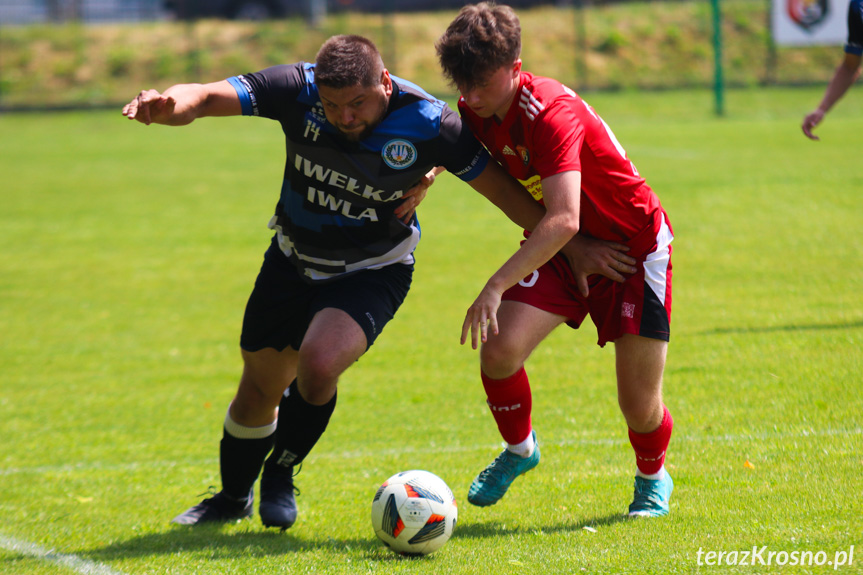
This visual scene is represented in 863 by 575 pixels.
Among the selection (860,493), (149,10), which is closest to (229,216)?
(860,493)

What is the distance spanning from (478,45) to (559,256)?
109 cm

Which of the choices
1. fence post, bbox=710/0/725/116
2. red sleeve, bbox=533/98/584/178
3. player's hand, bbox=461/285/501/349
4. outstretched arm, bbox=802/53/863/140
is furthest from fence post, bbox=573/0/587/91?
player's hand, bbox=461/285/501/349

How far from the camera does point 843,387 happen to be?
5980mm

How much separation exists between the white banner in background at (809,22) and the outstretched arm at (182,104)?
84.5 feet

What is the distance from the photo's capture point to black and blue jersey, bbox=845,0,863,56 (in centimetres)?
713

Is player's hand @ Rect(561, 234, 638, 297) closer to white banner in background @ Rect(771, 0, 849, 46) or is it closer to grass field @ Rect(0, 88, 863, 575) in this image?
grass field @ Rect(0, 88, 863, 575)

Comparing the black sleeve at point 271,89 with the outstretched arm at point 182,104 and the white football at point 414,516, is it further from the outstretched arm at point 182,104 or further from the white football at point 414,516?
the white football at point 414,516

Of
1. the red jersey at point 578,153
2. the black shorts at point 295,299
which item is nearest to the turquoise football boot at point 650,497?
the red jersey at point 578,153

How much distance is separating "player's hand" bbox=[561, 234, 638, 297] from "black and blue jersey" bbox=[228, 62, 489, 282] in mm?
567

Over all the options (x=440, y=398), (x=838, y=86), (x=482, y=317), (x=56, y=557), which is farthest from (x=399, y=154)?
(x=838, y=86)

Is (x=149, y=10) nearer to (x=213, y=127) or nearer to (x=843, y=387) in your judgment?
(x=213, y=127)

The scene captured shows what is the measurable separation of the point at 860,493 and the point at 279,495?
2.60 meters

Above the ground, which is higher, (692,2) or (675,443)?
(675,443)

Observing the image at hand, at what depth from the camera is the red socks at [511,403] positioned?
14.3ft
